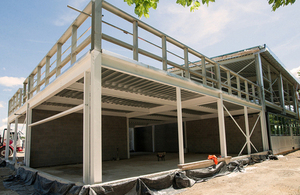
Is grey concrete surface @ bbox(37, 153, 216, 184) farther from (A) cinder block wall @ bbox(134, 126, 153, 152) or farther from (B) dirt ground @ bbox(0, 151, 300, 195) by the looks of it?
(A) cinder block wall @ bbox(134, 126, 153, 152)

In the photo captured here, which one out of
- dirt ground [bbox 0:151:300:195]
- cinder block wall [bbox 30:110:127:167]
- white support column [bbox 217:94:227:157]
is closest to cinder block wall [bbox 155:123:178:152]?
cinder block wall [bbox 30:110:127:167]

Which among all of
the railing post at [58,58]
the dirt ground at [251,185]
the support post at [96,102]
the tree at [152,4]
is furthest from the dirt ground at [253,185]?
the railing post at [58,58]

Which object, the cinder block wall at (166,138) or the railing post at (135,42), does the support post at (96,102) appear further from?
the cinder block wall at (166,138)

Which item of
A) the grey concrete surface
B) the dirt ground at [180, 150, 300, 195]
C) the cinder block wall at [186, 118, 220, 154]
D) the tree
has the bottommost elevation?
the dirt ground at [180, 150, 300, 195]

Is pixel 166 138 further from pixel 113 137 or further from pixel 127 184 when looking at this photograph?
pixel 127 184

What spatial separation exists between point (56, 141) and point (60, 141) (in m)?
0.20

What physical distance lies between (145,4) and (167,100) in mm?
6694

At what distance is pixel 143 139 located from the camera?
24.4m

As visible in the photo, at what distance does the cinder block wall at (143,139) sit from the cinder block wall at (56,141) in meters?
12.2

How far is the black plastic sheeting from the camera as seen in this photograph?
4.97 m

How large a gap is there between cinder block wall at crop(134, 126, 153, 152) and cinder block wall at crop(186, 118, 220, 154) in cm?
575

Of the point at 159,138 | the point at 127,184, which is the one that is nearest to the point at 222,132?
the point at 127,184

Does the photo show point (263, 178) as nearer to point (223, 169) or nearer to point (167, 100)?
point (223, 169)

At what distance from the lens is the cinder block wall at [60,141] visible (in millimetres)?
10594
